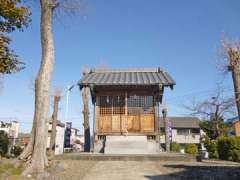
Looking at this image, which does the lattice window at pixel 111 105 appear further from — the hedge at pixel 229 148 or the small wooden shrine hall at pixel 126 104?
the hedge at pixel 229 148

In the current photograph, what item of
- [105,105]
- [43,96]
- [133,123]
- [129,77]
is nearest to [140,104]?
[133,123]

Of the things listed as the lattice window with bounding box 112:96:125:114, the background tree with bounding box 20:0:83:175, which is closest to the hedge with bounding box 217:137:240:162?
the lattice window with bounding box 112:96:125:114

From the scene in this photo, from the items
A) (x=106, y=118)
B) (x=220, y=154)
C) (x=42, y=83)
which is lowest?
(x=220, y=154)

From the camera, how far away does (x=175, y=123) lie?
5784 cm

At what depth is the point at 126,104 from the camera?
51.1 ft

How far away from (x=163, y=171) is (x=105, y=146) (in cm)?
663

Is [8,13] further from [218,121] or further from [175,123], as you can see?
[175,123]

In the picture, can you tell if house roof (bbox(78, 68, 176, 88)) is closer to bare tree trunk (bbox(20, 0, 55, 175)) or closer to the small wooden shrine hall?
the small wooden shrine hall

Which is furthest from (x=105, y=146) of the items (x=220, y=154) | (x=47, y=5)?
(x=220, y=154)

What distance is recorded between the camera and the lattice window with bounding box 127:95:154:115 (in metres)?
15.8

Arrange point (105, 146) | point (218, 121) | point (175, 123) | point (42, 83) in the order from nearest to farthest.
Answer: point (42, 83), point (105, 146), point (218, 121), point (175, 123)

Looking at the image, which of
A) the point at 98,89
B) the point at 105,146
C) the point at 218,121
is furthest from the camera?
the point at 218,121

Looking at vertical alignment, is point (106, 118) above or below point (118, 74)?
below

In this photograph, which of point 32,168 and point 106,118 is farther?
point 106,118
